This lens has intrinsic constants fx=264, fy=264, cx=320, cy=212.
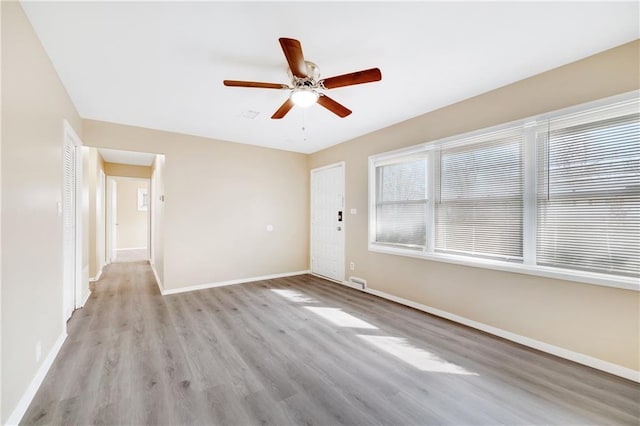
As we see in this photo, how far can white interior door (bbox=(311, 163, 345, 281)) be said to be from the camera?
194 inches

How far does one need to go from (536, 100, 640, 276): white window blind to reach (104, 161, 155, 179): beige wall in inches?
300

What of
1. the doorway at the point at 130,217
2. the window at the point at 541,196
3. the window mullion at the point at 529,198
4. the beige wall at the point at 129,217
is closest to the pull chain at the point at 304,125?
the window at the point at 541,196

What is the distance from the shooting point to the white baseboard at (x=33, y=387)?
1.59 m

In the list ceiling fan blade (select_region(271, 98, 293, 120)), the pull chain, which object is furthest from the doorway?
ceiling fan blade (select_region(271, 98, 293, 120))

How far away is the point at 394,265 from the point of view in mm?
3896

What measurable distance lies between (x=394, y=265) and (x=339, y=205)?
1.58 m

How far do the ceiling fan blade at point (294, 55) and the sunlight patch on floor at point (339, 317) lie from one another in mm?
2643

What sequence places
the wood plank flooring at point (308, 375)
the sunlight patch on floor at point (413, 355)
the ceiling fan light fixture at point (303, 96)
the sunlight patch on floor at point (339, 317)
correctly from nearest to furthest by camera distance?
the wood plank flooring at point (308, 375)
the sunlight patch on floor at point (413, 355)
the ceiling fan light fixture at point (303, 96)
the sunlight patch on floor at point (339, 317)

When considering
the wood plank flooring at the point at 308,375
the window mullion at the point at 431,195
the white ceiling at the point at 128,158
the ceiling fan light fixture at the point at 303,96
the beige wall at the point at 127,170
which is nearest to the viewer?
the wood plank flooring at the point at 308,375

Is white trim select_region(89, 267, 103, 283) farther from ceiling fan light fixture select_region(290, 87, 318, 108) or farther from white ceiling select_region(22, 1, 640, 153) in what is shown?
ceiling fan light fixture select_region(290, 87, 318, 108)

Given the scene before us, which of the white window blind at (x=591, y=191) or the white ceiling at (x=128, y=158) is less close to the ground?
the white ceiling at (x=128, y=158)

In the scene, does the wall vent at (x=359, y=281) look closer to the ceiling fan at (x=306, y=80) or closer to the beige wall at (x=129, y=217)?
the ceiling fan at (x=306, y=80)

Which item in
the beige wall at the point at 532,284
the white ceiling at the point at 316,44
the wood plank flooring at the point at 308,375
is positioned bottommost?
the wood plank flooring at the point at 308,375

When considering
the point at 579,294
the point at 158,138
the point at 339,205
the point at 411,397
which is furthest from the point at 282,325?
the point at 158,138
